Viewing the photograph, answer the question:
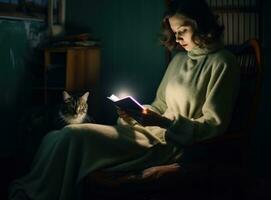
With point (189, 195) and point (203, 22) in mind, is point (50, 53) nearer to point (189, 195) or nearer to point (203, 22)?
point (203, 22)

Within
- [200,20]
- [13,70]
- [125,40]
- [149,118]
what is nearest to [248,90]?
[200,20]

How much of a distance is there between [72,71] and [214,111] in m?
1.41

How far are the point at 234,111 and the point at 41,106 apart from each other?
151 centimetres

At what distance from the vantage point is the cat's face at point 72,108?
2879 millimetres

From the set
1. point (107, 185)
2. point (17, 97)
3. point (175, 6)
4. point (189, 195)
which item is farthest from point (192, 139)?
point (17, 97)

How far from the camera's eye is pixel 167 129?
1969 mm

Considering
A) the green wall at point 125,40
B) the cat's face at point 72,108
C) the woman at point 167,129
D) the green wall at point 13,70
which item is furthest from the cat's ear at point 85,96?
the woman at point 167,129

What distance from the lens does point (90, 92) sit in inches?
125

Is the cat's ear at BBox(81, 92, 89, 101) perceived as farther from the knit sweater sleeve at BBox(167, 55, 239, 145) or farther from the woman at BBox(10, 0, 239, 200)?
the knit sweater sleeve at BBox(167, 55, 239, 145)

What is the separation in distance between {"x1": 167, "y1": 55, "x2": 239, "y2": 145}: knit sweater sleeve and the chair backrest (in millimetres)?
85

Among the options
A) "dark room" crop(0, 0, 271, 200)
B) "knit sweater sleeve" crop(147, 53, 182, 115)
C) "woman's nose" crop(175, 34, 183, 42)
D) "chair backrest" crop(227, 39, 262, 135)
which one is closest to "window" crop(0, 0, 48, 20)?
"dark room" crop(0, 0, 271, 200)

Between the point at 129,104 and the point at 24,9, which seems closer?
the point at 129,104

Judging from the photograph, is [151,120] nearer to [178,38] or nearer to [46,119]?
[178,38]

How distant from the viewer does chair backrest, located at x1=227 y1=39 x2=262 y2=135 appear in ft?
6.44
